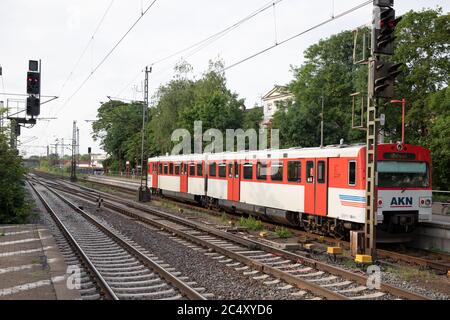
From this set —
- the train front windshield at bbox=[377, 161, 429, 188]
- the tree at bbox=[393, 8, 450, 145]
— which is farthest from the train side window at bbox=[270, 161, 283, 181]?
the tree at bbox=[393, 8, 450, 145]

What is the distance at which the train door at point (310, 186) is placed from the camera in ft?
51.0

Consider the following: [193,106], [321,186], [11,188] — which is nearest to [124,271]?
[321,186]

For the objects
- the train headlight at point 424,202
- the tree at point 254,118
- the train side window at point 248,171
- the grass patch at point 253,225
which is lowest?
the grass patch at point 253,225

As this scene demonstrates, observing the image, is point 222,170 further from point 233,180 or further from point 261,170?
point 261,170

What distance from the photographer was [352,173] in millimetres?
13727

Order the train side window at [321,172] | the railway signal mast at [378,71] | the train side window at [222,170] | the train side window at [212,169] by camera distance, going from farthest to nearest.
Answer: the train side window at [212,169], the train side window at [222,170], the train side window at [321,172], the railway signal mast at [378,71]

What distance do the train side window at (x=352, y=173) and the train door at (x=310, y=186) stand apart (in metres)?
1.80

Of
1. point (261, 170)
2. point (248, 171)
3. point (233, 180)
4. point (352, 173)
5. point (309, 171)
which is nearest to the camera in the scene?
point (352, 173)

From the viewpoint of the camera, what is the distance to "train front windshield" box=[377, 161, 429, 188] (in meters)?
13.6

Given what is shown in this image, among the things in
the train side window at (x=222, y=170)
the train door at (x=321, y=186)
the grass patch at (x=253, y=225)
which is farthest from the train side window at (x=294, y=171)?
the train side window at (x=222, y=170)

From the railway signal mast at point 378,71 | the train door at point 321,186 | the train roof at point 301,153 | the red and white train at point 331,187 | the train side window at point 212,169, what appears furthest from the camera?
the train side window at point 212,169

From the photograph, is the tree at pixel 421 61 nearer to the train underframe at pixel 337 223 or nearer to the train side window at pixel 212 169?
the train side window at pixel 212 169

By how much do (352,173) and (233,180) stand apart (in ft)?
28.3
